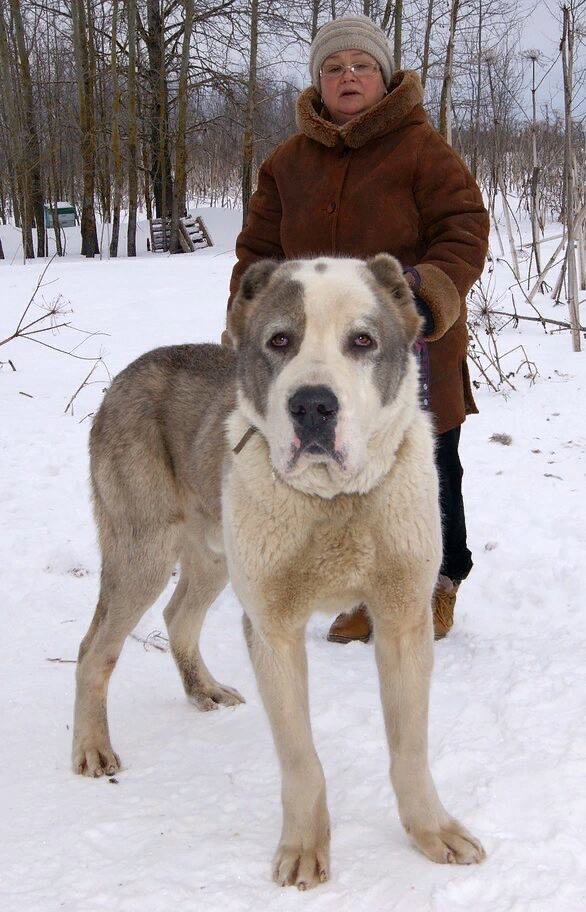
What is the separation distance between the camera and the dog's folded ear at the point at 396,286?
98.3 inches

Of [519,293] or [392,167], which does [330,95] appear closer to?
[392,167]

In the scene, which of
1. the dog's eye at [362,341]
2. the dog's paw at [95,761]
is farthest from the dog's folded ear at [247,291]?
the dog's paw at [95,761]

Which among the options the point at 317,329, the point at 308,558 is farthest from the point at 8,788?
the point at 317,329

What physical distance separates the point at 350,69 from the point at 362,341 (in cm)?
167

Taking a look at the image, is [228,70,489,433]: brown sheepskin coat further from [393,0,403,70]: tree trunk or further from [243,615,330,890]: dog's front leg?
[393,0,403,70]: tree trunk

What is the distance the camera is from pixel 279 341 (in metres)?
2.30

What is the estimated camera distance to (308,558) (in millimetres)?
2393

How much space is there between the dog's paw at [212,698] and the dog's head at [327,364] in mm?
1508

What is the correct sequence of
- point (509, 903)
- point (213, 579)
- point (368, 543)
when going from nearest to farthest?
1. point (509, 903)
2. point (368, 543)
3. point (213, 579)

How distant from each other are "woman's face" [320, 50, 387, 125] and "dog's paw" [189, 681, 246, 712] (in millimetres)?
2385

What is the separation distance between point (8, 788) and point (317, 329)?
1932 mm

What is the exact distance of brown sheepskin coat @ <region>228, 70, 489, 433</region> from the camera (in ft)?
10.7

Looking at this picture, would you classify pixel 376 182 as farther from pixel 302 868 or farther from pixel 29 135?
pixel 29 135

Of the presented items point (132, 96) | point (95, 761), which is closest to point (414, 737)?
point (95, 761)
